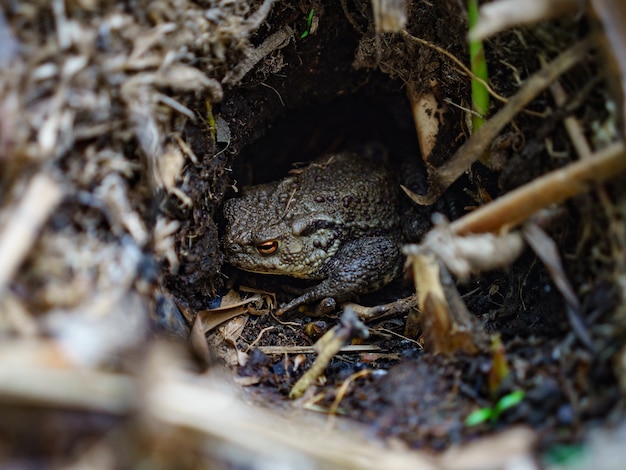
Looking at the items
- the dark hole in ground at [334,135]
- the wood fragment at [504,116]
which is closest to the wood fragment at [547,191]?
the wood fragment at [504,116]

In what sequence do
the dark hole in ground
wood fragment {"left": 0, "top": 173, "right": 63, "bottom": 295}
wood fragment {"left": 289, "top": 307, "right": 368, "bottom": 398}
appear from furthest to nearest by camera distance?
1. the dark hole in ground
2. wood fragment {"left": 289, "top": 307, "right": 368, "bottom": 398}
3. wood fragment {"left": 0, "top": 173, "right": 63, "bottom": 295}

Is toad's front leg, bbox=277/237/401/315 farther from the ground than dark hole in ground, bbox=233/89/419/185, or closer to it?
closer to it

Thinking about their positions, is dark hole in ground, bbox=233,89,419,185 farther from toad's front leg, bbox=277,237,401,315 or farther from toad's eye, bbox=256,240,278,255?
toad's front leg, bbox=277,237,401,315

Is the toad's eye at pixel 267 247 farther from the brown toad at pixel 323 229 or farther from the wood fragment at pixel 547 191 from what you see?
the wood fragment at pixel 547 191

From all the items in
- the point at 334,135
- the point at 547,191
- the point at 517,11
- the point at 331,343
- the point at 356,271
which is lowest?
the point at 356,271

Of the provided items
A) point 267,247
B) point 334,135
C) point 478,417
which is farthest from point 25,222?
point 334,135

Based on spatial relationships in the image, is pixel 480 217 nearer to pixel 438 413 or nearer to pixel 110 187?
pixel 438 413

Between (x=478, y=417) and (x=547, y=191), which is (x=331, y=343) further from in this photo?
(x=547, y=191)

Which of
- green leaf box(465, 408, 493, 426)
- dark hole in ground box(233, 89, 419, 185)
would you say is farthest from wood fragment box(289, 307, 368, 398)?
dark hole in ground box(233, 89, 419, 185)

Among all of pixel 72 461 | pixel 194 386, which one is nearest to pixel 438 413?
pixel 194 386
